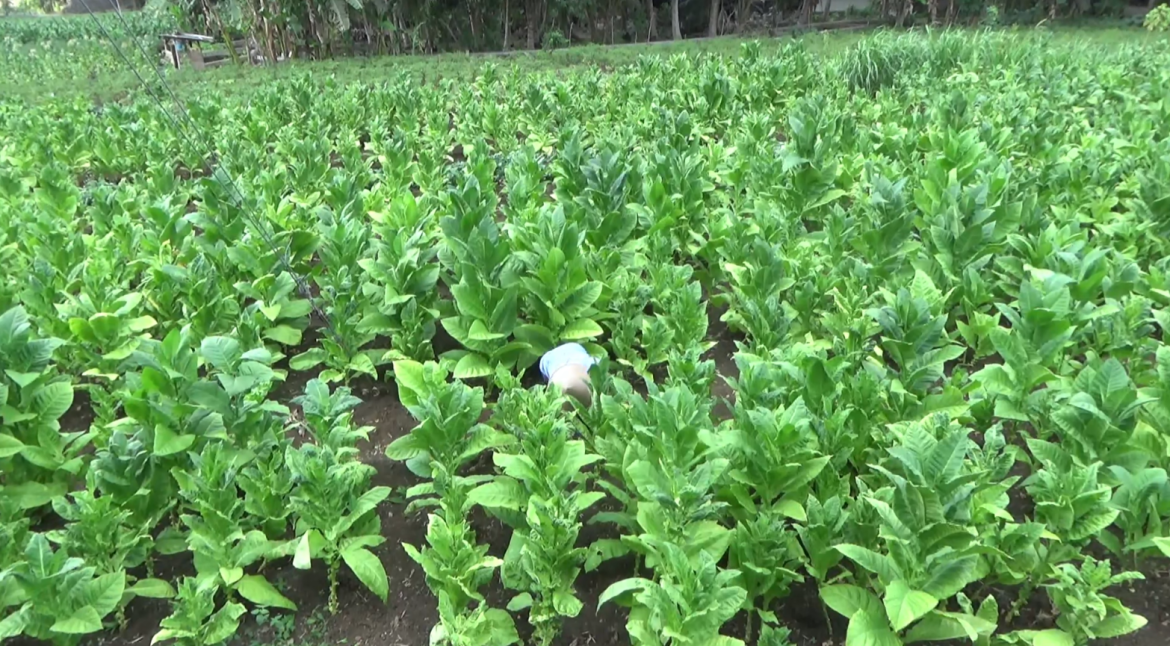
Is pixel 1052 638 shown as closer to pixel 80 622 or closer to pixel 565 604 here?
pixel 565 604

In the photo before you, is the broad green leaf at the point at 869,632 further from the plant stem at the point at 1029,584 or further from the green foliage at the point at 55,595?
the green foliage at the point at 55,595

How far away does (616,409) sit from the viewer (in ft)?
10.3

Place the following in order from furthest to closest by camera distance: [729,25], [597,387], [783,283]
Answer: [729,25] → [783,283] → [597,387]

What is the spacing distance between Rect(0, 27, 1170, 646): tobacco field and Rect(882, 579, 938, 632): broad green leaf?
29 millimetres

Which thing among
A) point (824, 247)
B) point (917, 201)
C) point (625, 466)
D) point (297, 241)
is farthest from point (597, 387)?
point (917, 201)

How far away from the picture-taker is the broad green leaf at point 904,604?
2.37 metres

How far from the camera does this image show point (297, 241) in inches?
190

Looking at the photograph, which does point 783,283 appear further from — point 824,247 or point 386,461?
point 386,461

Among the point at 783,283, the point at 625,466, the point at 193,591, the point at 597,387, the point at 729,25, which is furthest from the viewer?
the point at 729,25

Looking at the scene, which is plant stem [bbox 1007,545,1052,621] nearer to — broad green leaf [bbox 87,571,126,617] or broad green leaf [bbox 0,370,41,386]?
broad green leaf [bbox 87,571,126,617]

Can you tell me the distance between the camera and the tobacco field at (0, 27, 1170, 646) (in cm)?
270

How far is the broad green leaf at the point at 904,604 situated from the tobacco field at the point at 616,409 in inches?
1.2

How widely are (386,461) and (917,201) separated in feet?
10.9

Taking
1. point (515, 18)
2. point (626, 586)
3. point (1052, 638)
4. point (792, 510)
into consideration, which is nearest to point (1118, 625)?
point (1052, 638)
